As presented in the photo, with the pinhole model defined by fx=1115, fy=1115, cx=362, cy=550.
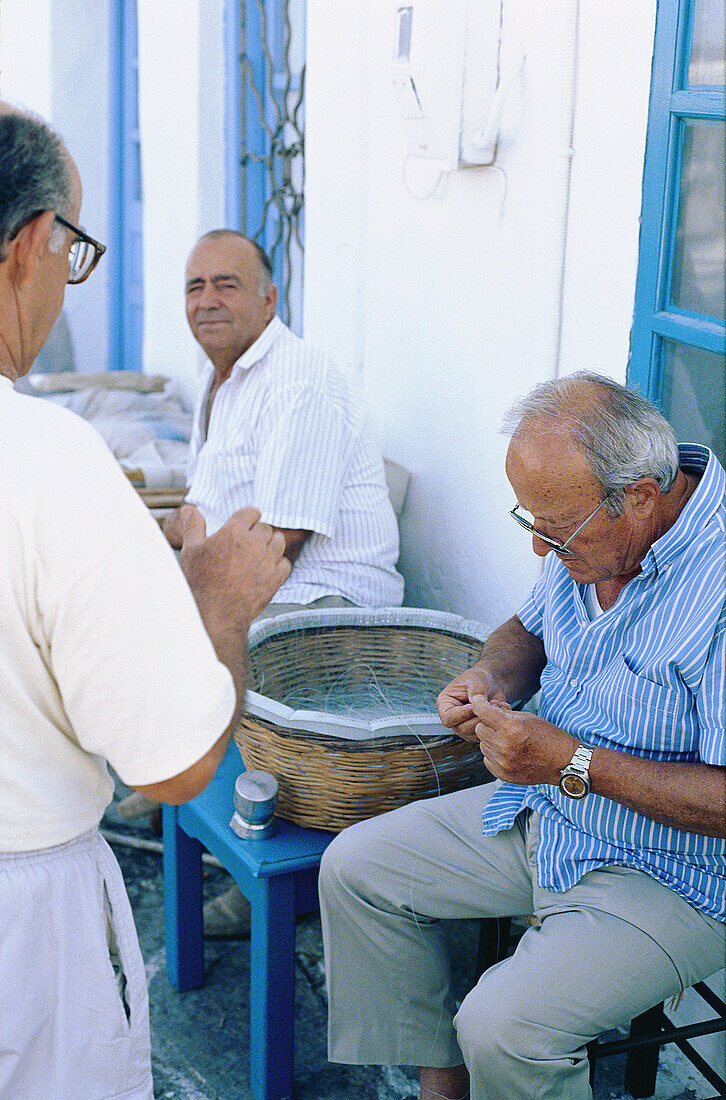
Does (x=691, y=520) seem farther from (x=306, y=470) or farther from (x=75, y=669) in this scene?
(x=306, y=470)

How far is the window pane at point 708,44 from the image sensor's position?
204 centimetres

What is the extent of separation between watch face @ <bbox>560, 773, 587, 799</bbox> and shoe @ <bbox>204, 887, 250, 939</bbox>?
4.34 ft

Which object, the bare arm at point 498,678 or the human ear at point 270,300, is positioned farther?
the human ear at point 270,300

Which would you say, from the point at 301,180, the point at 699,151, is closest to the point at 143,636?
the point at 699,151

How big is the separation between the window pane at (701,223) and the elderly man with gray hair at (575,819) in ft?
1.41

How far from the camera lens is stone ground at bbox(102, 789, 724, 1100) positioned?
7.55 feet

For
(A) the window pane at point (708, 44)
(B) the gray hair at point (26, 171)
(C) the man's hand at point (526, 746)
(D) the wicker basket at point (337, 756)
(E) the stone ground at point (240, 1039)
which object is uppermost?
(A) the window pane at point (708, 44)

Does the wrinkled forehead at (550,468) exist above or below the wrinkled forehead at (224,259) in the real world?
below

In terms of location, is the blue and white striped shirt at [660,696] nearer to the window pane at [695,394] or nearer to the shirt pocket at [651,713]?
the shirt pocket at [651,713]

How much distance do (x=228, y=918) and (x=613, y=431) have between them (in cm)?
168

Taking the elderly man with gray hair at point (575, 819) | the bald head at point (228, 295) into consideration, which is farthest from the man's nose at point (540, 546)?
the bald head at point (228, 295)

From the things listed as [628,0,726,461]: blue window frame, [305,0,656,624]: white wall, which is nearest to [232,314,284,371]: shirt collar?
[305,0,656,624]: white wall

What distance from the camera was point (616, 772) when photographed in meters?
1.74

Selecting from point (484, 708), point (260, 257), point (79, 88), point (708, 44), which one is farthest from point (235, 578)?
point (79, 88)
